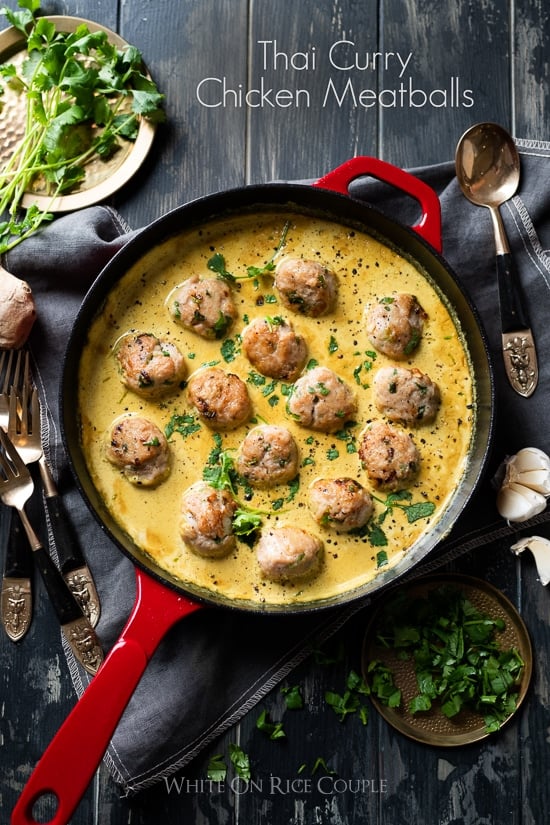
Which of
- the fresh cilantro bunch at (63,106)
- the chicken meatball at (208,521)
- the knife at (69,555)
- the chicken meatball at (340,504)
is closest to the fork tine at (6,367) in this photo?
the knife at (69,555)

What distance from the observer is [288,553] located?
3287mm

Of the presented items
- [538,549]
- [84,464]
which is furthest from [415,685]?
[84,464]

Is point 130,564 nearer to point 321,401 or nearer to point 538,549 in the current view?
point 321,401

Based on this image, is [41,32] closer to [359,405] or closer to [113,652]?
[359,405]

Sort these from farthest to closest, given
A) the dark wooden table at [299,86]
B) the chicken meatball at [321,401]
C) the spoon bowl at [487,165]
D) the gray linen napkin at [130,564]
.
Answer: the dark wooden table at [299,86] → the spoon bowl at [487,165] → the gray linen napkin at [130,564] → the chicken meatball at [321,401]

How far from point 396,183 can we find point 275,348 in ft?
2.79

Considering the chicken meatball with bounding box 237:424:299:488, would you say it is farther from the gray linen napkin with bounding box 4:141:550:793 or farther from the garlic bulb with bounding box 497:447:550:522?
the garlic bulb with bounding box 497:447:550:522

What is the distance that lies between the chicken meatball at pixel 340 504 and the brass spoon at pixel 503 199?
35.7 inches

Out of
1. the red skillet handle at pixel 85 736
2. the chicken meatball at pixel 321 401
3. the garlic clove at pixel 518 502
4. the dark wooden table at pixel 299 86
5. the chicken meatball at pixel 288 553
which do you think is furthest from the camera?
the dark wooden table at pixel 299 86

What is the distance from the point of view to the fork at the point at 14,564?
3639 millimetres

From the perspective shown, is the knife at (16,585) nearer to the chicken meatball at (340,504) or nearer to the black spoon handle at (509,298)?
the chicken meatball at (340,504)

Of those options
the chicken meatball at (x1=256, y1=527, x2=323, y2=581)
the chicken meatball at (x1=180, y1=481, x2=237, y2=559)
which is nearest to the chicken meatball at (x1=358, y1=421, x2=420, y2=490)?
the chicken meatball at (x1=256, y1=527, x2=323, y2=581)

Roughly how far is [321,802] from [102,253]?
8.67ft

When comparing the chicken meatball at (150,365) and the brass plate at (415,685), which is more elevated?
the chicken meatball at (150,365)
